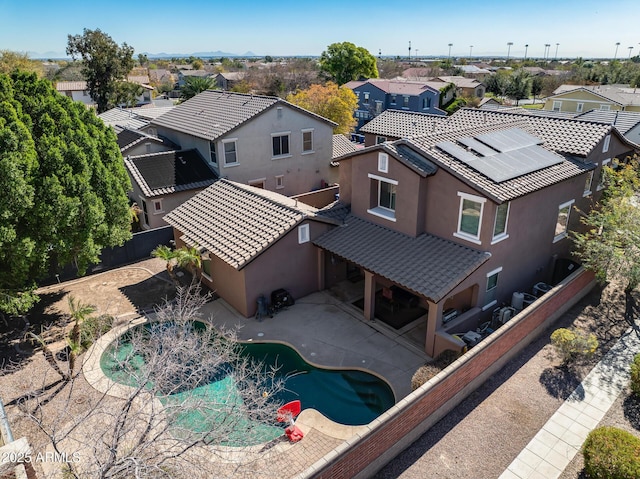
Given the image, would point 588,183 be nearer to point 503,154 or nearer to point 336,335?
point 503,154

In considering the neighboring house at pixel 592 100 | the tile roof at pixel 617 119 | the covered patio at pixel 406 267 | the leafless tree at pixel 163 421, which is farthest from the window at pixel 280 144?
the neighboring house at pixel 592 100

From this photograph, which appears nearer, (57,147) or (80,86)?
(57,147)

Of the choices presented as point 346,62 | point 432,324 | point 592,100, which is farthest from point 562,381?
point 346,62

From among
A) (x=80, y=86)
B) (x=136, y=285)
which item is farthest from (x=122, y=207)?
(x=80, y=86)

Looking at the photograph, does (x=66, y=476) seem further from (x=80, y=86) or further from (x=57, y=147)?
(x=80, y=86)

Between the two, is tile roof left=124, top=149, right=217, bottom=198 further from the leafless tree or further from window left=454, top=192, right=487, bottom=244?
window left=454, top=192, right=487, bottom=244
